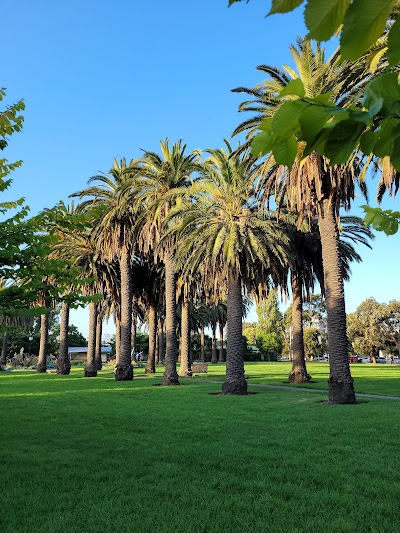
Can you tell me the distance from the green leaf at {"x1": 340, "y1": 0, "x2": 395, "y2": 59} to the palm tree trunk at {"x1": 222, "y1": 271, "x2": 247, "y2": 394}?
64.7 feet

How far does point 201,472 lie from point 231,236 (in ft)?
45.9

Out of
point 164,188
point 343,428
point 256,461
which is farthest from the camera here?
point 164,188

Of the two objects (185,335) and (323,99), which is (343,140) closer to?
(323,99)

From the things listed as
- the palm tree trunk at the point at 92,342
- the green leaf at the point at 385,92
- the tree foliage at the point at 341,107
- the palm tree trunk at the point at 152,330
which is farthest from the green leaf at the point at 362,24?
the palm tree trunk at the point at 92,342

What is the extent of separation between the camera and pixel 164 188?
88.6 feet

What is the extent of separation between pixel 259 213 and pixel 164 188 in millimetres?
8082

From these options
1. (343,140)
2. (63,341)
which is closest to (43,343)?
(63,341)

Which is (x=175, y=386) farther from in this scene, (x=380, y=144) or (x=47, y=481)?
(x=380, y=144)

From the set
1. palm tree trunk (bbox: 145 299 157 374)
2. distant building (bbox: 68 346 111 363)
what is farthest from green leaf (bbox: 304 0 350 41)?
distant building (bbox: 68 346 111 363)

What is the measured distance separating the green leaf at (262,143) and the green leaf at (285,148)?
2cm

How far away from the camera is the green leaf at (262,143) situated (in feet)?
4.74

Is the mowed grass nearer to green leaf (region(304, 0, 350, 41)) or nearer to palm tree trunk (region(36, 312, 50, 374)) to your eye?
green leaf (region(304, 0, 350, 41))

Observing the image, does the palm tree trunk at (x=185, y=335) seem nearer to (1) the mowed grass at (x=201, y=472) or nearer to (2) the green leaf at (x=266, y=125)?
(1) the mowed grass at (x=201, y=472)

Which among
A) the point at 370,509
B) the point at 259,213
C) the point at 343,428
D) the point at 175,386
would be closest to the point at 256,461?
the point at 370,509
